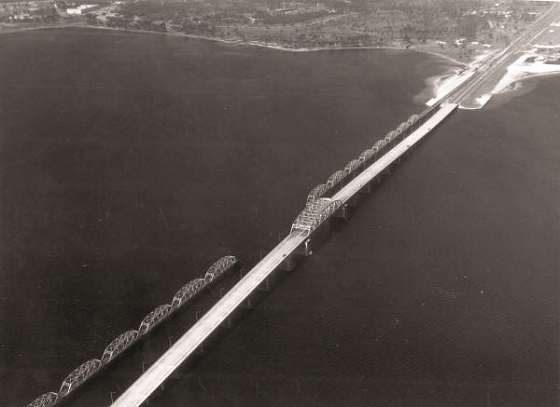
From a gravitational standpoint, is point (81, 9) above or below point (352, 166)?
below

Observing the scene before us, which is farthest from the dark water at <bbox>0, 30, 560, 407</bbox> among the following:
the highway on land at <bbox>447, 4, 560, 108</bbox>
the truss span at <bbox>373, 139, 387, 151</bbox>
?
the highway on land at <bbox>447, 4, 560, 108</bbox>

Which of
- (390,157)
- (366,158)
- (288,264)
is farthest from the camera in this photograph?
(390,157)

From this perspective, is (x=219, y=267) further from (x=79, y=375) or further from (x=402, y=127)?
(x=402, y=127)

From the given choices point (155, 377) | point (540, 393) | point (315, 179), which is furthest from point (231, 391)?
point (315, 179)

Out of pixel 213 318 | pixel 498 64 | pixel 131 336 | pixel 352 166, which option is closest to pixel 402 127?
pixel 352 166

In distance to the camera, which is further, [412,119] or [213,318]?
[412,119]
